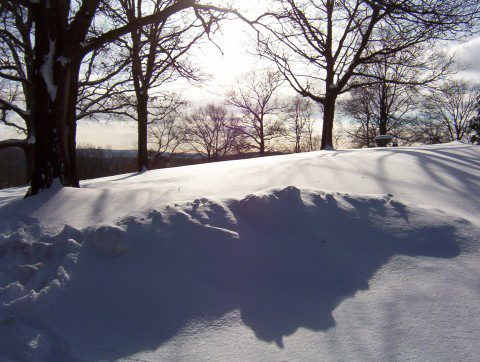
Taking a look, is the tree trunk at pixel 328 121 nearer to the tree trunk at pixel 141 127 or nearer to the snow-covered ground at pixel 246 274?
the tree trunk at pixel 141 127

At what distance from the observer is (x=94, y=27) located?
415 inches

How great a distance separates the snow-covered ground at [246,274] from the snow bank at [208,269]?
11 millimetres

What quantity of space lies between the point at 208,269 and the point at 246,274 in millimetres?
322

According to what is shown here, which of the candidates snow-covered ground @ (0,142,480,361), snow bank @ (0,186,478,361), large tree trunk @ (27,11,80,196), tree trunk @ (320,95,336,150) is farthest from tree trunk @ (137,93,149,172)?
snow bank @ (0,186,478,361)

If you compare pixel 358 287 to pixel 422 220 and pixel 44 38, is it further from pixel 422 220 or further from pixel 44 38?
pixel 44 38

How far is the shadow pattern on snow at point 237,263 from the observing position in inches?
95.0

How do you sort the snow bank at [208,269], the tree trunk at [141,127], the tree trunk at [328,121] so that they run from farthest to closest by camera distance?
the tree trunk at [328,121], the tree trunk at [141,127], the snow bank at [208,269]

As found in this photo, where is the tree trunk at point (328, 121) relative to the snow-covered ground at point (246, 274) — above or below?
above

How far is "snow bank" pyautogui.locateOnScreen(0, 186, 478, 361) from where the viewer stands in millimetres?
2316

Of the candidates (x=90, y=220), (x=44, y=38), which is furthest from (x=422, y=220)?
(x=44, y=38)

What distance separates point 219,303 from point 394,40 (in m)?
15.7

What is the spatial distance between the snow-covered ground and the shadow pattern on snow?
0.5 inches

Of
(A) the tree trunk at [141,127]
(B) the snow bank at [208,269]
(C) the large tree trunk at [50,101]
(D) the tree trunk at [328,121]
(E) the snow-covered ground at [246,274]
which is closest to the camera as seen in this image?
(E) the snow-covered ground at [246,274]

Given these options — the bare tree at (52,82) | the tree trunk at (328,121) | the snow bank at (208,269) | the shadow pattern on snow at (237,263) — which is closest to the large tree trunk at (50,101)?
the bare tree at (52,82)
